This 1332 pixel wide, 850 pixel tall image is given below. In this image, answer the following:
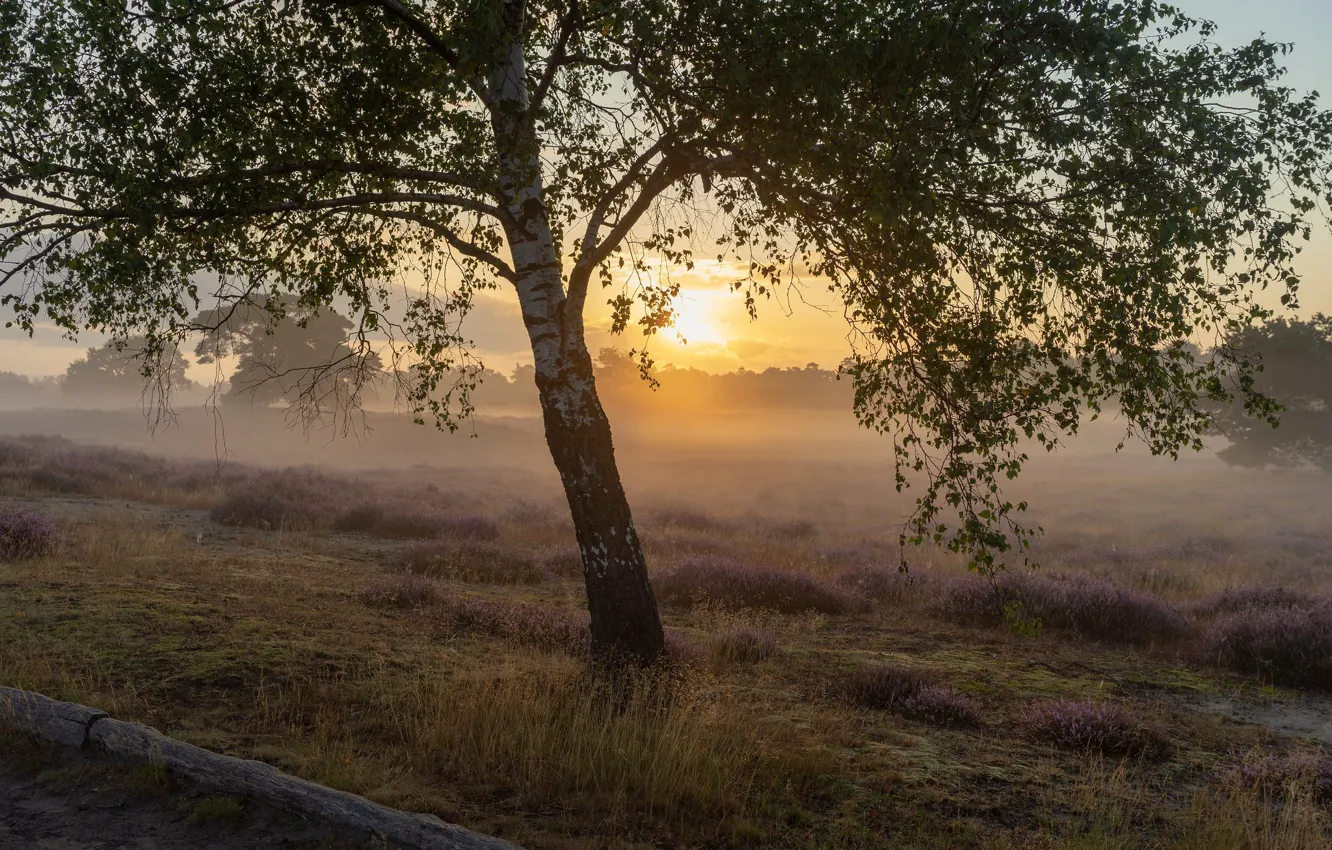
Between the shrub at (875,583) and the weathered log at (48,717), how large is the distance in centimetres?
1207

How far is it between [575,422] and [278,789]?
13.5 ft

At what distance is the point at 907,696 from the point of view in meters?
8.98

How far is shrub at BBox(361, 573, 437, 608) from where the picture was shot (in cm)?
1250

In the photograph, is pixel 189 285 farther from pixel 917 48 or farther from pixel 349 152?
pixel 917 48

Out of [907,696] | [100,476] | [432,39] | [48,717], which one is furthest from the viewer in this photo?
[100,476]

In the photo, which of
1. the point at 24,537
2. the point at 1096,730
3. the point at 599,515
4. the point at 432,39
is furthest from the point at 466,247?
the point at 24,537

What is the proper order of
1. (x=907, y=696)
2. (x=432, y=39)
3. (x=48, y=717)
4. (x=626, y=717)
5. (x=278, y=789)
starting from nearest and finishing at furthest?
(x=278, y=789) < (x=48, y=717) < (x=626, y=717) < (x=432, y=39) < (x=907, y=696)

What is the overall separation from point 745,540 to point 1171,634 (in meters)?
11.8

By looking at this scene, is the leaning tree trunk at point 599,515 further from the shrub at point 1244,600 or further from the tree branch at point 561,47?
the shrub at point 1244,600

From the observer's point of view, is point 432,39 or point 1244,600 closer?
point 432,39

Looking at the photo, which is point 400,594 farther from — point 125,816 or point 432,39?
point 432,39

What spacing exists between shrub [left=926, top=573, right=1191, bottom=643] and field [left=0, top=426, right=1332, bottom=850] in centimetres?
5

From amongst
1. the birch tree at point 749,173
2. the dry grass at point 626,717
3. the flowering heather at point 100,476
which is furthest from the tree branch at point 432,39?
the flowering heather at point 100,476

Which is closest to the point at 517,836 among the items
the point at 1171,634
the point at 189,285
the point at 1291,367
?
the point at 189,285
